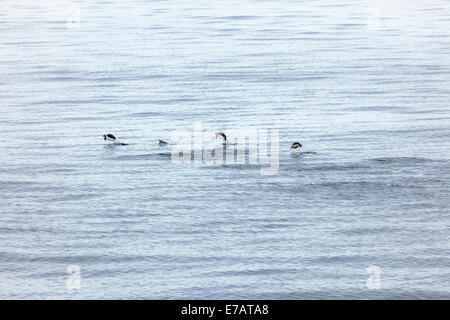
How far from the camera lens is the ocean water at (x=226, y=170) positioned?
1959 centimetres

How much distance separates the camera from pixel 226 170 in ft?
88.5

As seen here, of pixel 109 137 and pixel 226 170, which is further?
pixel 109 137

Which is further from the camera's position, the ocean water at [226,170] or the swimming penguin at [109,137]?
the swimming penguin at [109,137]

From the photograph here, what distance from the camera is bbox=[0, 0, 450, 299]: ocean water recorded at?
19.6 m

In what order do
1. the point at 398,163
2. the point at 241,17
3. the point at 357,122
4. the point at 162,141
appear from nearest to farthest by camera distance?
the point at 398,163 → the point at 162,141 → the point at 357,122 → the point at 241,17

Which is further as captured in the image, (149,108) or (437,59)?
(437,59)

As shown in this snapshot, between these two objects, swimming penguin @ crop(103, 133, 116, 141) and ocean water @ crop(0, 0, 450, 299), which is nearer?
ocean water @ crop(0, 0, 450, 299)

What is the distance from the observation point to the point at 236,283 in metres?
18.9

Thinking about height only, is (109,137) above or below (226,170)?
above

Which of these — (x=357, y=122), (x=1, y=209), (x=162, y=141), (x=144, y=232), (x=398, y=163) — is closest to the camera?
(x=144, y=232)

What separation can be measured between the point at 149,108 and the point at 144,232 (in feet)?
46.1
